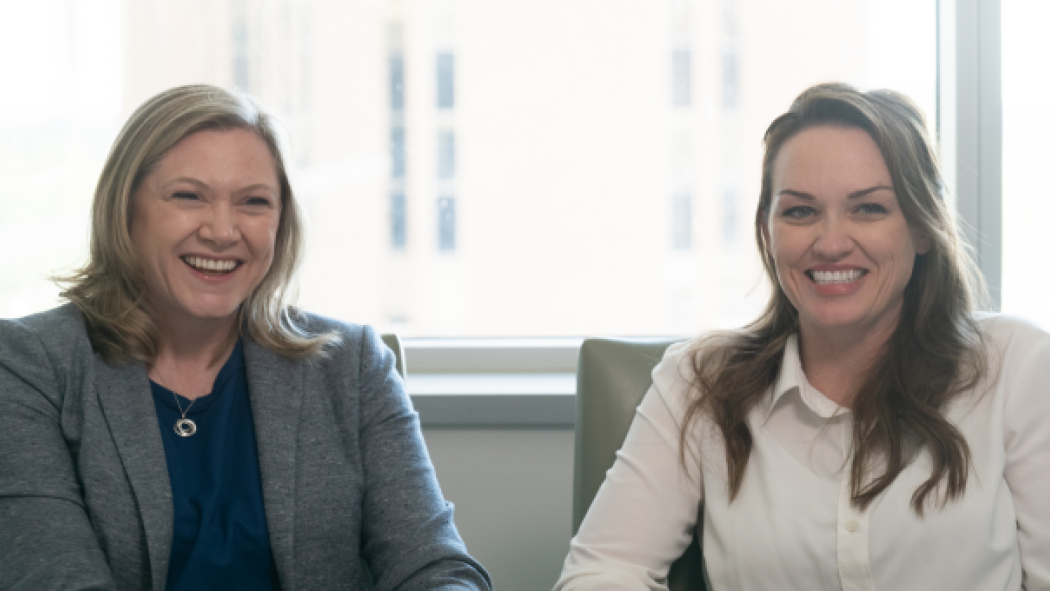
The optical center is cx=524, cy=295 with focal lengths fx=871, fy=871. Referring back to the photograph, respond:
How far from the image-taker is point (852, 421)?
4.32ft

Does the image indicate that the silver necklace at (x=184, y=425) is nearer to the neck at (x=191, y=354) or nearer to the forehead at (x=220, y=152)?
the neck at (x=191, y=354)

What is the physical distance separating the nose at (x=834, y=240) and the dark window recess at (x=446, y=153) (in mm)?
1050

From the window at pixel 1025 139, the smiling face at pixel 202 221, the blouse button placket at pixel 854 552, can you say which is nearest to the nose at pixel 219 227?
the smiling face at pixel 202 221

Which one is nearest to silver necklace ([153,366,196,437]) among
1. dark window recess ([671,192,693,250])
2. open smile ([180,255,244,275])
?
open smile ([180,255,244,275])

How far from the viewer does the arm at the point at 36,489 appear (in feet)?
3.77

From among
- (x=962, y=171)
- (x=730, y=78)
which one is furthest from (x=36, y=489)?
(x=962, y=171)

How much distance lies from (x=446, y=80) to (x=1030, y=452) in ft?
4.80

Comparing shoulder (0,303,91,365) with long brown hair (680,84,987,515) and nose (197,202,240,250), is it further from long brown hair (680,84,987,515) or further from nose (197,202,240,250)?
long brown hair (680,84,987,515)

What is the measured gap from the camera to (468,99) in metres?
2.11

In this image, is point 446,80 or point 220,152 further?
point 446,80

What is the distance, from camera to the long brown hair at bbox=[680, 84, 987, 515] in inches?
49.1

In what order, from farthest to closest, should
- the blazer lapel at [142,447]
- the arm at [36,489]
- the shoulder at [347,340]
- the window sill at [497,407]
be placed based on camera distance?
the window sill at [497,407] < the shoulder at [347,340] < the blazer lapel at [142,447] < the arm at [36,489]

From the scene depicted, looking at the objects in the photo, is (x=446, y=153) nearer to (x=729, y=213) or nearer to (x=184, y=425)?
(x=729, y=213)

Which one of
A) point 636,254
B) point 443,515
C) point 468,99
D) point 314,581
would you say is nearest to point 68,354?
point 314,581
